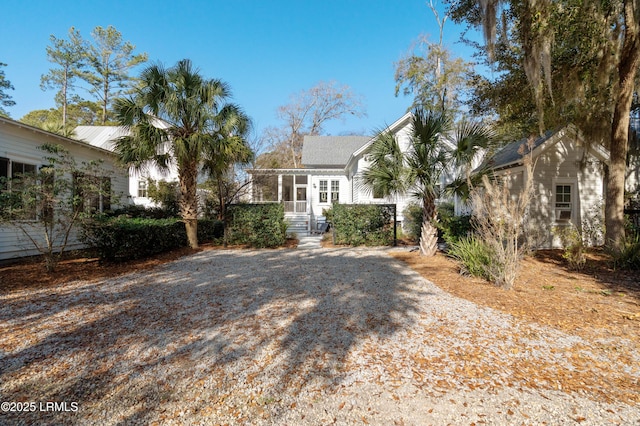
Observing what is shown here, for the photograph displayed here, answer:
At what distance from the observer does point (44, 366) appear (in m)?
2.84

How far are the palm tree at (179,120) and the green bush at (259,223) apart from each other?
1.69 metres

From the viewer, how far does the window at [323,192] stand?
18406mm

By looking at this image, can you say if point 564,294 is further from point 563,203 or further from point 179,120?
point 179,120

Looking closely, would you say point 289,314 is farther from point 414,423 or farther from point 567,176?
point 567,176

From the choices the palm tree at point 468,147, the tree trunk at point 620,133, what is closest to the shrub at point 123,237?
the palm tree at point 468,147

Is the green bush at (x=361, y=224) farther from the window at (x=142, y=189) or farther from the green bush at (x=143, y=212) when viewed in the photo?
the window at (x=142, y=189)

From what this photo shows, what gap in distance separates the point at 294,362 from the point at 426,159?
6.65 meters

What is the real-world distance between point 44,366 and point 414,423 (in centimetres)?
335

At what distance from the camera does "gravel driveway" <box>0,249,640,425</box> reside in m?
2.21

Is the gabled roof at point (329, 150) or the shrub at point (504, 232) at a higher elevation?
the gabled roof at point (329, 150)

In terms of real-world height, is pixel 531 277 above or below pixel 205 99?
below

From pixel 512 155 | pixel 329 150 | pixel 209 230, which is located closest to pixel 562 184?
pixel 512 155

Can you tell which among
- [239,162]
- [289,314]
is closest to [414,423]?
[289,314]

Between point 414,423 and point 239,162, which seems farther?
point 239,162
